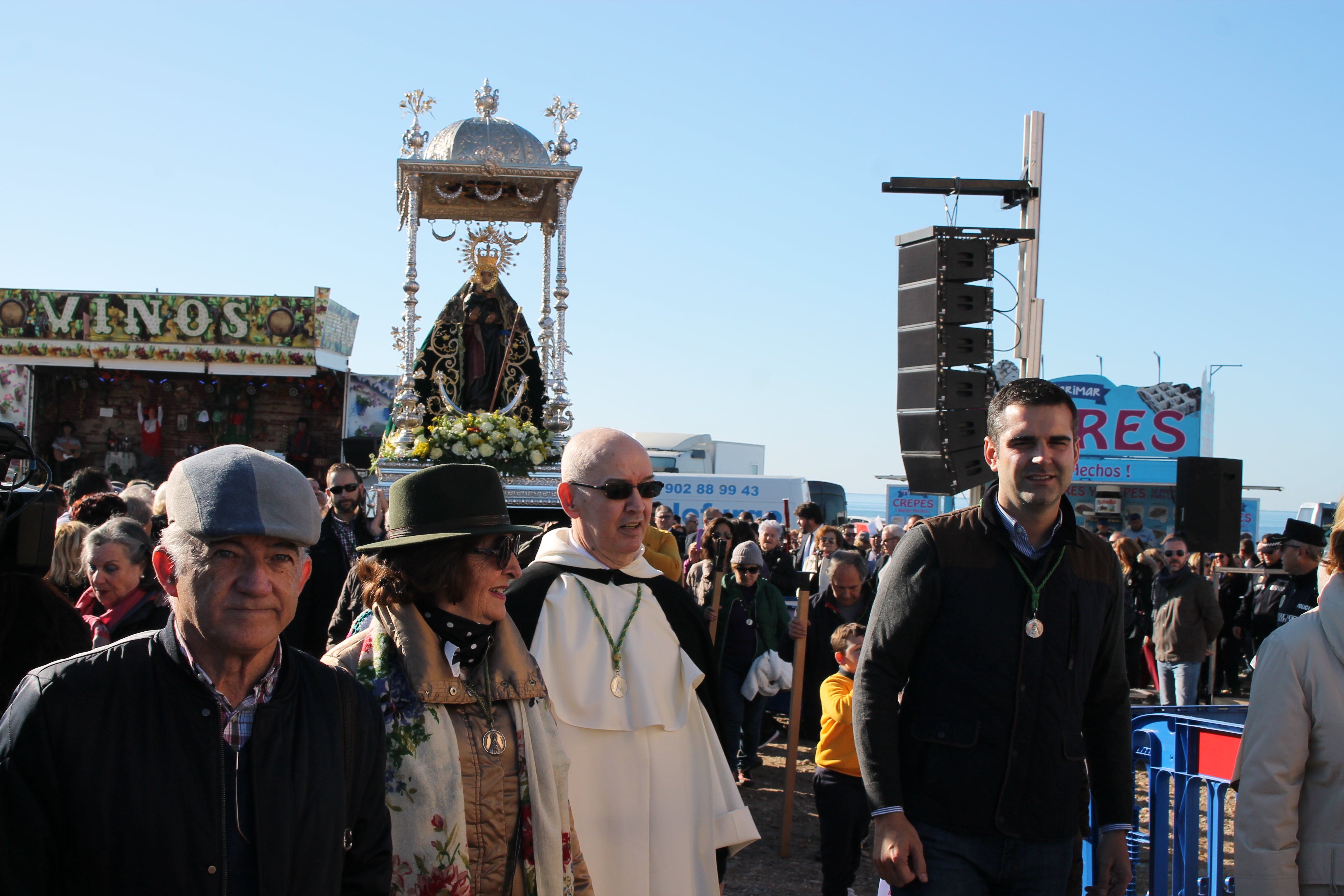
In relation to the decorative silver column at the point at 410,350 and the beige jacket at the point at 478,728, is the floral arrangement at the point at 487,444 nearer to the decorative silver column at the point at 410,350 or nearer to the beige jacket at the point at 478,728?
the decorative silver column at the point at 410,350

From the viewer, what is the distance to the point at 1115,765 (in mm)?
3250

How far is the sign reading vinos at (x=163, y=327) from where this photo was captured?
2428 centimetres

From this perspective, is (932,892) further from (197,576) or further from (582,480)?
(197,576)

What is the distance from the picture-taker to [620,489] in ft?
10.9

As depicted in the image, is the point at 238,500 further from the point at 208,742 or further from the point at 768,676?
the point at 768,676

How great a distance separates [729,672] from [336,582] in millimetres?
3350

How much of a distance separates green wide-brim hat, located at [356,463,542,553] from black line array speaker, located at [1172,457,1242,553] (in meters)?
8.68

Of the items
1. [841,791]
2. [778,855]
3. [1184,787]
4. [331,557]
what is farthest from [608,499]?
[778,855]

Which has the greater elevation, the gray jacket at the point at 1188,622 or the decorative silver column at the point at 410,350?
the decorative silver column at the point at 410,350

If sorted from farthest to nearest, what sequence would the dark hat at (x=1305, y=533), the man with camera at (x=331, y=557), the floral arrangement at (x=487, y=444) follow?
the floral arrangement at (x=487, y=444)
the dark hat at (x=1305, y=533)
the man with camera at (x=331, y=557)

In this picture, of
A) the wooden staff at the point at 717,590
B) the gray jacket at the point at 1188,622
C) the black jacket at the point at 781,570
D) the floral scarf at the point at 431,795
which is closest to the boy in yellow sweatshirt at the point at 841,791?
the wooden staff at the point at 717,590

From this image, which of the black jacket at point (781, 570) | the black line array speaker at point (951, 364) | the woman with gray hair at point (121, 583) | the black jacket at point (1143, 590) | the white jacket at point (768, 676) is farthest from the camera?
the black jacket at point (1143, 590)

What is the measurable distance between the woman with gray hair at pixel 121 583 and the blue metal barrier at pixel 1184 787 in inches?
151

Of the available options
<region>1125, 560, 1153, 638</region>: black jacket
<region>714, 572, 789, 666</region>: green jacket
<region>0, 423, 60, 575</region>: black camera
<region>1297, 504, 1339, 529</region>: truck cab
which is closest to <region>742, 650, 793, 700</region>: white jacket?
<region>714, 572, 789, 666</region>: green jacket
